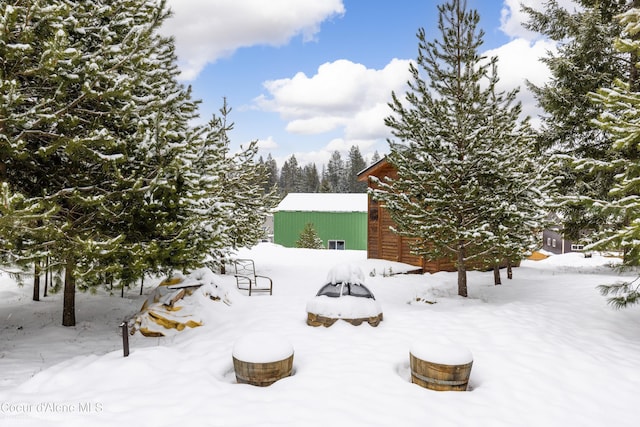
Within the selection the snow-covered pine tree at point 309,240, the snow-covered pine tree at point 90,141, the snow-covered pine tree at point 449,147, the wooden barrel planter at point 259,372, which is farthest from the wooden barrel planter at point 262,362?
the snow-covered pine tree at point 309,240

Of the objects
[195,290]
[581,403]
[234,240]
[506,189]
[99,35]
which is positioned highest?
[99,35]

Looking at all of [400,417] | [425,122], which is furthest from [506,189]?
[400,417]

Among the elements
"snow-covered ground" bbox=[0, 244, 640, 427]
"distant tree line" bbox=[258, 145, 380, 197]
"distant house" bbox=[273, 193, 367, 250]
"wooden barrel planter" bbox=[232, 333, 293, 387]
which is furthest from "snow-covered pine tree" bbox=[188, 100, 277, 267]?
"distant tree line" bbox=[258, 145, 380, 197]

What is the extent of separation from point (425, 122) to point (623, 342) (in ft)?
21.6

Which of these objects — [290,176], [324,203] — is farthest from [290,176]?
[324,203]

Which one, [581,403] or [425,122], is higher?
[425,122]

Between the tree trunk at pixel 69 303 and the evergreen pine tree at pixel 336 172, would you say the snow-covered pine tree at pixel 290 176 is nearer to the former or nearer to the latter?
the evergreen pine tree at pixel 336 172

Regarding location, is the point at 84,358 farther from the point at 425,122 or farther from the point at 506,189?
the point at 506,189

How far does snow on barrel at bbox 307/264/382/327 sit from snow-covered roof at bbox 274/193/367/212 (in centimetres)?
2125

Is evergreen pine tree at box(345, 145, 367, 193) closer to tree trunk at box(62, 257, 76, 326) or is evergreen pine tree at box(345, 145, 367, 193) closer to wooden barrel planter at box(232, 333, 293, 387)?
tree trunk at box(62, 257, 76, 326)

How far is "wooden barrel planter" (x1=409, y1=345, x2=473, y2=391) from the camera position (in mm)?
5125

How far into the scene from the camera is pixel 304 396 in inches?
194

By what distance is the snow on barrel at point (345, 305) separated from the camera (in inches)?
309

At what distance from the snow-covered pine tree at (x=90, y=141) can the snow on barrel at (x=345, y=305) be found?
10.8 feet
